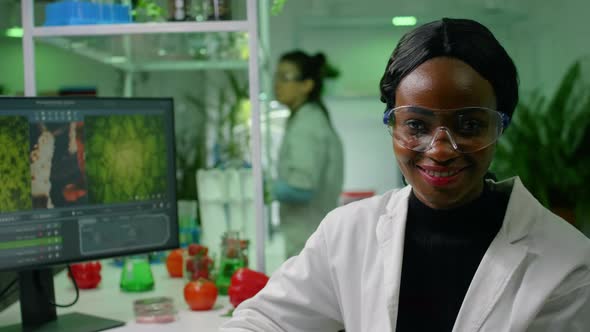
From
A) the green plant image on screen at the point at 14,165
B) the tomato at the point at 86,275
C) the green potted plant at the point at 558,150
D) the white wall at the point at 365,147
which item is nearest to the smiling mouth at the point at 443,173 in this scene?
the green plant image on screen at the point at 14,165

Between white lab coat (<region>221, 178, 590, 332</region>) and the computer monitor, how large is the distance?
42cm

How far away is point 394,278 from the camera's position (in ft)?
3.84

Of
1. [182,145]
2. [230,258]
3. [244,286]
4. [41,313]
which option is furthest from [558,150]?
[41,313]

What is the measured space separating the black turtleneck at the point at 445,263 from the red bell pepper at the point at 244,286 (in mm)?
518

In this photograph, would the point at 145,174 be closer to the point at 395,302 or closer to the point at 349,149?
the point at 395,302

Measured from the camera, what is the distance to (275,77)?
2.82 m

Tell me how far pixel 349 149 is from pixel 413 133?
2669 millimetres

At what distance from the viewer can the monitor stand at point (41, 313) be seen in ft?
4.90

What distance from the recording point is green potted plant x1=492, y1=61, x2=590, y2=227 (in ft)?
11.0

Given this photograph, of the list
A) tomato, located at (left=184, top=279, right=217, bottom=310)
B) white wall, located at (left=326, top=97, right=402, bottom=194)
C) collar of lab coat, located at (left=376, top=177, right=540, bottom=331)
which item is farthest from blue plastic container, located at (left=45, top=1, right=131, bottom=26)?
white wall, located at (left=326, top=97, right=402, bottom=194)

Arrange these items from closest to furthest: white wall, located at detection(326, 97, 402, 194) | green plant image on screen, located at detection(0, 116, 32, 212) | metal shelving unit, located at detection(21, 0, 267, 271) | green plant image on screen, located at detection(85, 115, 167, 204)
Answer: green plant image on screen, located at detection(0, 116, 32, 212) < green plant image on screen, located at detection(85, 115, 167, 204) < metal shelving unit, located at detection(21, 0, 267, 271) < white wall, located at detection(326, 97, 402, 194)

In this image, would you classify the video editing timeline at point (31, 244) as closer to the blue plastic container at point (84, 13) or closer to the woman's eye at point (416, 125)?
the blue plastic container at point (84, 13)

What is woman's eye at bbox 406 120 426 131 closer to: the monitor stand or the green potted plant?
the monitor stand

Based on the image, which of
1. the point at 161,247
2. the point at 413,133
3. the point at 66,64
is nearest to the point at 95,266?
the point at 161,247
